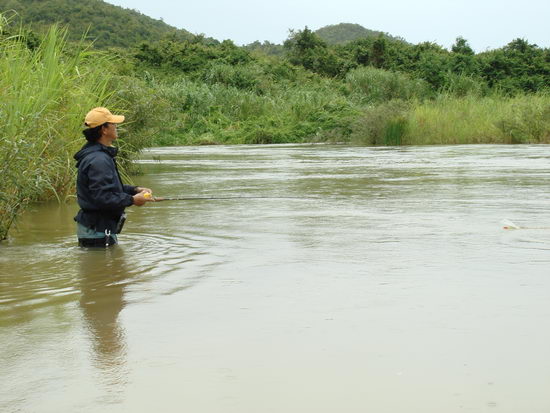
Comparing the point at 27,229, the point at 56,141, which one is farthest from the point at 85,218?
the point at 56,141

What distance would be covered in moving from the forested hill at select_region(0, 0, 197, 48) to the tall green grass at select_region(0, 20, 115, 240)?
6747 cm

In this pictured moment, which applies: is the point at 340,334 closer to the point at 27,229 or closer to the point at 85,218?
the point at 85,218

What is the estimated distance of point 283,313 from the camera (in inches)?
196

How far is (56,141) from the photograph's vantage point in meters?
9.80

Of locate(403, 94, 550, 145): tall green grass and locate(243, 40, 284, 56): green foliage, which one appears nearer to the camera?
locate(403, 94, 550, 145): tall green grass

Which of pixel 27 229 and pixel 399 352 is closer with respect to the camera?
pixel 399 352

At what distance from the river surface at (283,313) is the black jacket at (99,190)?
33 cm

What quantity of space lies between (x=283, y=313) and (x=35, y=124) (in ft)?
14.1

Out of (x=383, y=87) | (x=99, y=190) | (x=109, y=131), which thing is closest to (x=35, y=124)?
(x=109, y=131)

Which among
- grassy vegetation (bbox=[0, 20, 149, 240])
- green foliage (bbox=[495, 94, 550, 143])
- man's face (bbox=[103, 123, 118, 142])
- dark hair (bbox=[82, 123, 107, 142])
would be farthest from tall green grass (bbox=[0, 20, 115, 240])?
green foliage (bbox=[495, 94, 550, 143])

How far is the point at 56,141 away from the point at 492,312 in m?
6.19

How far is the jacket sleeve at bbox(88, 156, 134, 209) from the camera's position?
24.4ft

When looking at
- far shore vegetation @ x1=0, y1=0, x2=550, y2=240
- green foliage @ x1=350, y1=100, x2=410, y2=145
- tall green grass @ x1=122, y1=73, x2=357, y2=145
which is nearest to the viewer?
far shore vegetation @ x1=0, y1=0, x2=550, y2=240

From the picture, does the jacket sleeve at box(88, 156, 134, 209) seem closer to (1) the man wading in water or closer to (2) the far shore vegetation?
Result: (1) the man wading in water
